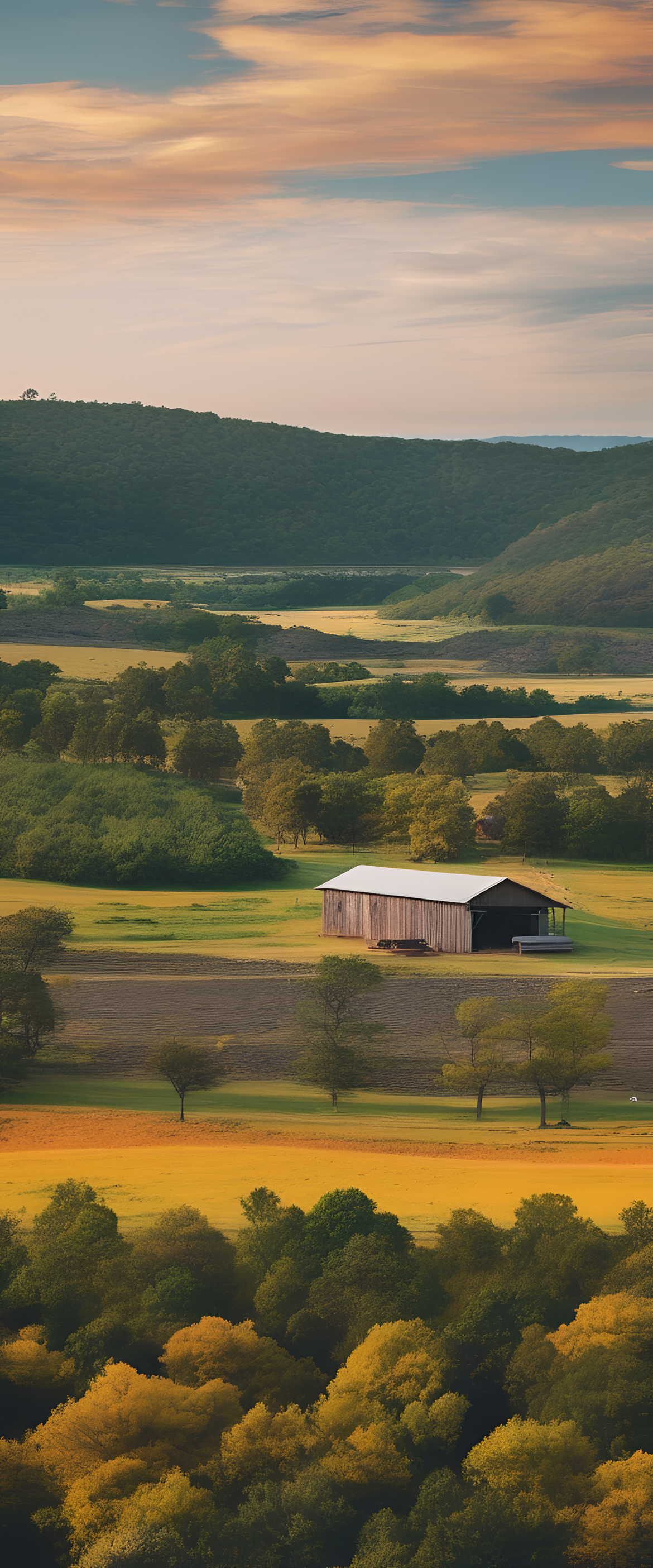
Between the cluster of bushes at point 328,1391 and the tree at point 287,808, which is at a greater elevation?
the tree at point 287,808

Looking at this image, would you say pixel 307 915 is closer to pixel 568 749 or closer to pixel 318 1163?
pixel 318 1163

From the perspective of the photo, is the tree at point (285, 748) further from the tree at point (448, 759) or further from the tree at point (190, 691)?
the tree at point (190, 691)

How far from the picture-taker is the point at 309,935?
6066 centimetres

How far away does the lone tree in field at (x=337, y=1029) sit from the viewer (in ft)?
142

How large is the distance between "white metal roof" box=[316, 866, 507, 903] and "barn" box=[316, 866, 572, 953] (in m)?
0.04

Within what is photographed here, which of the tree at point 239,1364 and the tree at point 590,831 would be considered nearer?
the tree at point 239,1364

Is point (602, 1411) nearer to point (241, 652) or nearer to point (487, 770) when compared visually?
point (487, 770)

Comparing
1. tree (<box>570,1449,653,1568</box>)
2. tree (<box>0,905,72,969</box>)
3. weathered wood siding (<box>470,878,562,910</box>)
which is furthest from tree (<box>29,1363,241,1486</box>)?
weathered wood siding (<box>470,878,562,910</box>)

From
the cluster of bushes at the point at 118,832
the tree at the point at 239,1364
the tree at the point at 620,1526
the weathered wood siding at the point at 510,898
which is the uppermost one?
the cluster of bushes at the point at 118,832

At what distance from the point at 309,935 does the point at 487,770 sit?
4890 centimetres

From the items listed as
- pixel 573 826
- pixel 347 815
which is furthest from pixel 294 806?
pixel 573 826

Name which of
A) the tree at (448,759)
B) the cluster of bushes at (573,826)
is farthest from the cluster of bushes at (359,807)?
the tree at (448,759)

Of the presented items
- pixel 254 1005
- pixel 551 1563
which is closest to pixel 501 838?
pixel 254 1005

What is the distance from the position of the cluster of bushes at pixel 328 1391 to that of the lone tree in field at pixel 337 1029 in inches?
605
